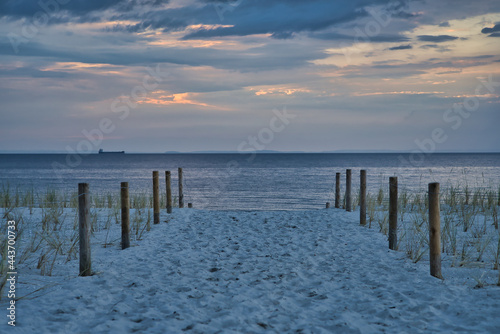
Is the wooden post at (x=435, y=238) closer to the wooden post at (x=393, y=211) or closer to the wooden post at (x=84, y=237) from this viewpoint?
the wooden post at (x=393, y=211)

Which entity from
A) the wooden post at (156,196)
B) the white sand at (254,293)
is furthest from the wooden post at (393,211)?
the wooden post at (156,196)

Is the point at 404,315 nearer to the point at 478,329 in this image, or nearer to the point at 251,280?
the point at 478,329

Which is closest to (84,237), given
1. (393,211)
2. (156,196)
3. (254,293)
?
(254,293)

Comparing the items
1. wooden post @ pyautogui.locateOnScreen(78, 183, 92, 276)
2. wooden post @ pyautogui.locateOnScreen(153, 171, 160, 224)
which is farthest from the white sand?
wooden post @ pyautogui.locateOnScreen(153, 171, 160, 224)

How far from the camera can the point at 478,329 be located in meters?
3.82

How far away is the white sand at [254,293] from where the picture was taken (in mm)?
4016

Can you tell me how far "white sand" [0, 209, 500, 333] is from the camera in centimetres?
402

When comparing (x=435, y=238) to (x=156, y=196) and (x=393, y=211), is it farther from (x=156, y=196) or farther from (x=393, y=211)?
(x=156, y=196)

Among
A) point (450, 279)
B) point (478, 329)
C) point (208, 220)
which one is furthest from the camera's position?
point (208, 220)

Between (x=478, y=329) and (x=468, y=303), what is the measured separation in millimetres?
733

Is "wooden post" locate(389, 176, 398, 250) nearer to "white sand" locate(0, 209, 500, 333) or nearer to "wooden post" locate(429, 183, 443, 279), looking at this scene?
"white sand" locate(0, 209, 500, 333)

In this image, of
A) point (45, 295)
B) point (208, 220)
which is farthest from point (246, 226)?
point (45, 295)

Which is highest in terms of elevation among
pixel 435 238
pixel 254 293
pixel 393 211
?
pixel 393 211

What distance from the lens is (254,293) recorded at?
4.99m
